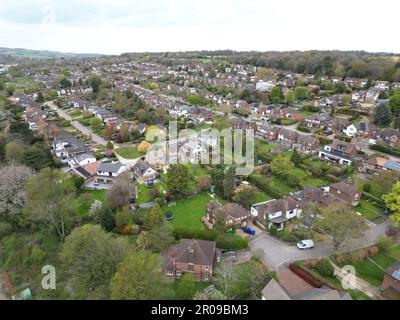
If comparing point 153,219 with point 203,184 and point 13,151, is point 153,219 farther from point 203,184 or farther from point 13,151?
point 13,151

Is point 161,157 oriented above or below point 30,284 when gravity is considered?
above

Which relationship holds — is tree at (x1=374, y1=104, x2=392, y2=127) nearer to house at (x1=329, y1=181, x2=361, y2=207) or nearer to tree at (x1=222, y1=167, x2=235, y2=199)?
house at (x1=329, y1=181, x2=361, y2=207)

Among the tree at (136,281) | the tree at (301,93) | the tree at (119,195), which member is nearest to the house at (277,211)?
the tree at (119,195)

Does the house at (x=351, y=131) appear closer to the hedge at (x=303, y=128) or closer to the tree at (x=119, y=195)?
the hedge at (x=303, y=128)

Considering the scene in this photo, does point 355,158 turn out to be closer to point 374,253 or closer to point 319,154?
point 319,154

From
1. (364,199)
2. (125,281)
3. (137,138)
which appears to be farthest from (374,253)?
(137,138)

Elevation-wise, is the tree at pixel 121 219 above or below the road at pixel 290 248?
above

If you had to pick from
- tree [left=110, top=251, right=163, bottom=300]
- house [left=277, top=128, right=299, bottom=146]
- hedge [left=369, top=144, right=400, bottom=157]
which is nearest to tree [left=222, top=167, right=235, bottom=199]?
tree [left=110, top=251, right=163, bottom=300]

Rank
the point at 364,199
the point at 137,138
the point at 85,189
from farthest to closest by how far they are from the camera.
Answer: the point at 137,138
the point at 85,189
the point at 364,199
